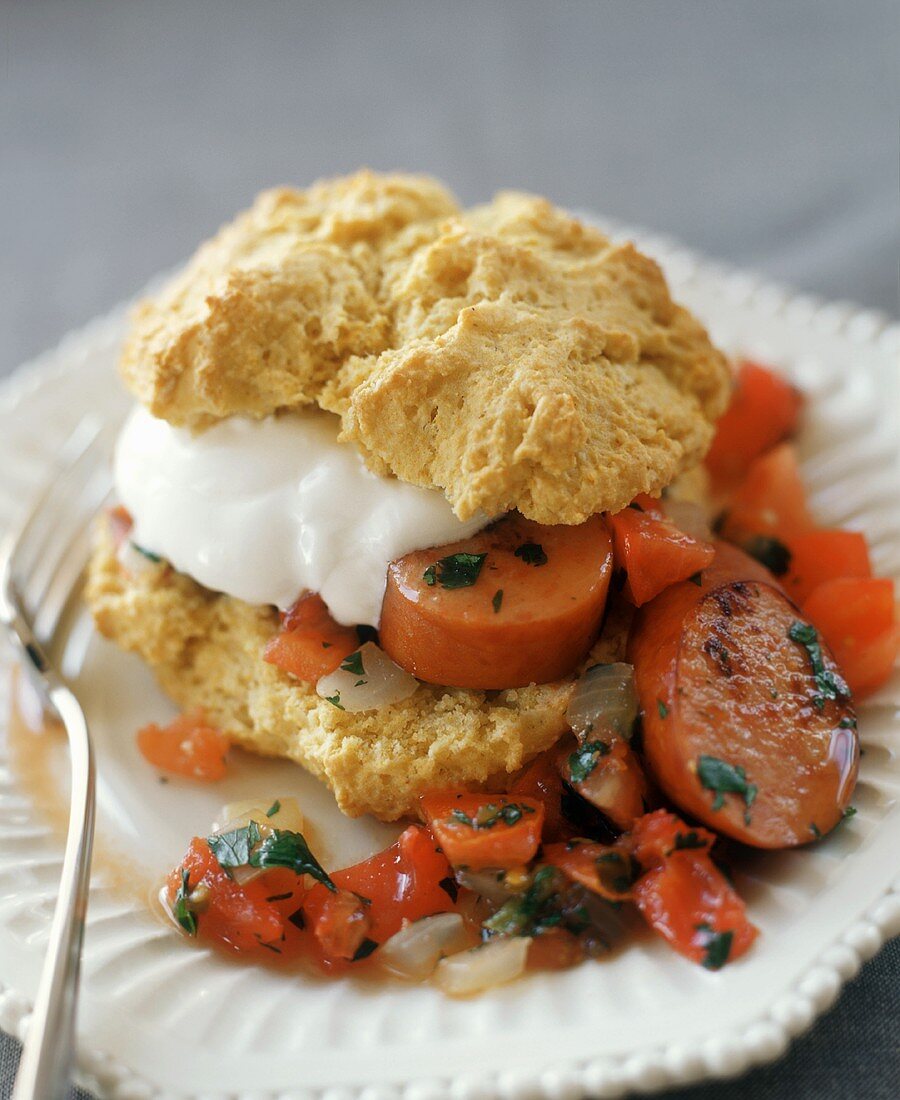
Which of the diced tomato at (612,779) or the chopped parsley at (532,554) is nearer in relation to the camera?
the diced tomato at (612,779)

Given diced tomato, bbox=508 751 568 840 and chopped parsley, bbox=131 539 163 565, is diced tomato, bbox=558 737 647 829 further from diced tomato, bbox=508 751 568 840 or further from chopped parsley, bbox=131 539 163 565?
chopped parsley, bbox=131 539 163 565

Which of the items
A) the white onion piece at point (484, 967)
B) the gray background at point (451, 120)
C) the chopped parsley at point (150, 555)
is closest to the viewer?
the white onion piece at point (484, 967)

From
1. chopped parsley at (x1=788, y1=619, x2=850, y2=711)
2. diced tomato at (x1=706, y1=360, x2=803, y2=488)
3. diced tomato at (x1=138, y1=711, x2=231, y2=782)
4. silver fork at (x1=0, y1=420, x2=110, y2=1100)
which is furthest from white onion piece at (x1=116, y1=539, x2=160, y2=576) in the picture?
diced tomato at (x1=706, y1=360, x2=803, y2=488)

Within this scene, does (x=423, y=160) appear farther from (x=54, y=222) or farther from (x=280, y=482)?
(x=280, y=482)

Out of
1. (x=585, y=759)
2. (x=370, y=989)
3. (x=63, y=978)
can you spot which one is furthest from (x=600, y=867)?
(x=63, y=978)

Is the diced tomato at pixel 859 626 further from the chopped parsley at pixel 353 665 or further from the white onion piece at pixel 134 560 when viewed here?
the white onion piece at pixel 134 560

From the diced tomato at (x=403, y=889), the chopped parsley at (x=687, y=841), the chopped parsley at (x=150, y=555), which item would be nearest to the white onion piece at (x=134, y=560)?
the chopped parsley at (x=150, y=555)

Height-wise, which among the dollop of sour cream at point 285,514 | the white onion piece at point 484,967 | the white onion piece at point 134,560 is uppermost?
the dollop of sour cream at point 285,514
